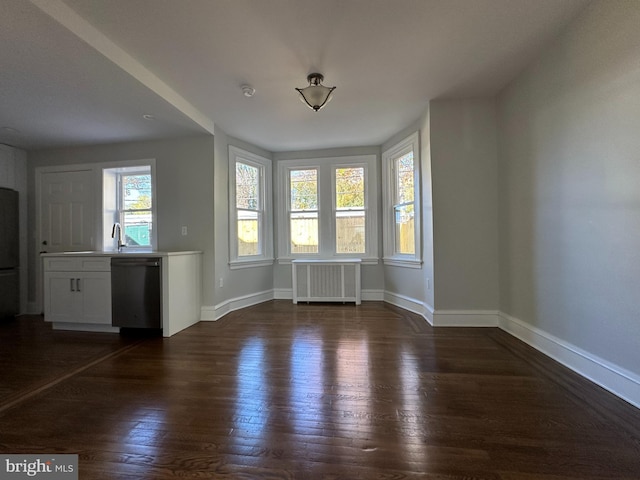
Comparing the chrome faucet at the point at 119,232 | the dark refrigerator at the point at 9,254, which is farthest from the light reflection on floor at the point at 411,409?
the dark refrigerator at the point at 9,254

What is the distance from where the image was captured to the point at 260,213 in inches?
191

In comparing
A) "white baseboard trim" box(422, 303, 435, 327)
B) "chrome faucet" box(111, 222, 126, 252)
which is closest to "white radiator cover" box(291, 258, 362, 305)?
"white baseboard trim" box(422, 303, 435, 327)

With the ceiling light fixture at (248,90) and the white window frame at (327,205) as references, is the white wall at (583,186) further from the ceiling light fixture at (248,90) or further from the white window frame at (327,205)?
the ceiling light fixture at (248,90)

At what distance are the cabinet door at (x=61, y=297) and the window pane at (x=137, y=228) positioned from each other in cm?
87

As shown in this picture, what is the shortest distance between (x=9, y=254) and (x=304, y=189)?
426 cm

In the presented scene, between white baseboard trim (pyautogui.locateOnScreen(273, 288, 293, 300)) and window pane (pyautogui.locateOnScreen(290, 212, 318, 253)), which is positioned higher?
window pane (pyautogui.locateOnScreen(290, 212, 318, 253))

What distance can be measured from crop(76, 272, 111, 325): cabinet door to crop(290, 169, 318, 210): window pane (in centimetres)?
280

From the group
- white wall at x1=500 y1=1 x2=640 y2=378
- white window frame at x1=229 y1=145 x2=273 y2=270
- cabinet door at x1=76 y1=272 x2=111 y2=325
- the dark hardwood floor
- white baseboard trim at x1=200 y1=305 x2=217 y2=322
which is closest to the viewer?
the dark hardwood floor

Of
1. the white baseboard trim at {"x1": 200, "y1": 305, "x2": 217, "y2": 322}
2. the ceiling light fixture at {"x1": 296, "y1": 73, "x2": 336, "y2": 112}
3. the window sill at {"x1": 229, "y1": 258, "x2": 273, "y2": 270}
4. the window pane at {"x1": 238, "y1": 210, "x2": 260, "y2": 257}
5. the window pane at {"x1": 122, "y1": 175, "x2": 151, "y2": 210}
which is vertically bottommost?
the white baseboard trim at {"x1": 200, "y1": 305, "x2": 217, "y2": 322}

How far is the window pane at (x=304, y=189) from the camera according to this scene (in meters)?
4.98

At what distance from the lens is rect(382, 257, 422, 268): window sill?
391 centimetres

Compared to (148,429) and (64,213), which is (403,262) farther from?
(64,213)

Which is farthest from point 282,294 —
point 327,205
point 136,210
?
point 136,210

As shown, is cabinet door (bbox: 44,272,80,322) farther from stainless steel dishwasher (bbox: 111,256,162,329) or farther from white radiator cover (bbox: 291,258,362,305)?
white radiator cover (bbox: 291,258,362,305)
